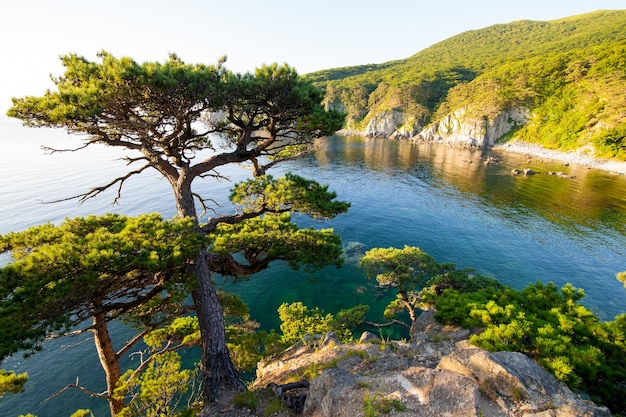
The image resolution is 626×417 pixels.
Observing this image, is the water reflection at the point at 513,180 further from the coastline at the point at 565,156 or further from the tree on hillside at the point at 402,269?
the tree on hillside at the point at 402,269

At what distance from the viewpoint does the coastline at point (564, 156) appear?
60312 millimetres

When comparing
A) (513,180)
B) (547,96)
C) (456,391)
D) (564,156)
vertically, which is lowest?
(513,180)

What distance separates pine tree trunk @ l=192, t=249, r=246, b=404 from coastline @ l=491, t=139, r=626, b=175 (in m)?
85.7

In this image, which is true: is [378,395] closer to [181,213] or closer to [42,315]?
[42,315]

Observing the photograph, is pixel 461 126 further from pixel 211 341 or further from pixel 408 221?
pixel 211 341

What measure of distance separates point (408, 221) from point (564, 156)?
64709mm

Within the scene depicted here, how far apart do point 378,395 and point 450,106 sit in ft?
425

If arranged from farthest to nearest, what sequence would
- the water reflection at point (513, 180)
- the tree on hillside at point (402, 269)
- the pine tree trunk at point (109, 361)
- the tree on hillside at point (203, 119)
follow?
1. the water reflection at point (513, 180)
2. the tree on hillside at point (402, 269)
3. the pine tree trunk at point (109, 361)
4. the tree on hillside at point (203, 119)

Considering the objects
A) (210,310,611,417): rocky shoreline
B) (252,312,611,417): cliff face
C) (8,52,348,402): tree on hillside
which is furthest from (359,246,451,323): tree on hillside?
(8,52,348,402): tree on hillside

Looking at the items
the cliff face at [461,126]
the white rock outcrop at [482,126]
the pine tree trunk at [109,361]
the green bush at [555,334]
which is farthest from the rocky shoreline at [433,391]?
the cliff face at [461,126]

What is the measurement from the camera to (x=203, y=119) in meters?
9.86

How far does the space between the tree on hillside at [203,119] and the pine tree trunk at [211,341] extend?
0.03m

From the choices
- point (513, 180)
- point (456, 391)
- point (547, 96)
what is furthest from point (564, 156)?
point (456, 391)

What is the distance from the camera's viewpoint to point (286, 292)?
2566 cm
